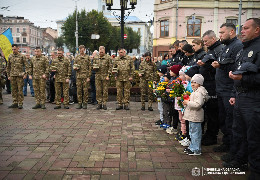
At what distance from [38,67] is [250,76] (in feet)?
24.3

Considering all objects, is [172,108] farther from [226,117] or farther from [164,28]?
[164,28]

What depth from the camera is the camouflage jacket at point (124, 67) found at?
840 centimetres

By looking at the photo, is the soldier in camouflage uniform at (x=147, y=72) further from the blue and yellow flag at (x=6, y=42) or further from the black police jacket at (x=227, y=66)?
the blue and yellow flag at (x=6, y=42)

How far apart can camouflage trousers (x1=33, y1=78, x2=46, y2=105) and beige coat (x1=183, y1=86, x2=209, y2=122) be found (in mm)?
6055

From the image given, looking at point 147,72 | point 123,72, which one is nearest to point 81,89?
point 123,72

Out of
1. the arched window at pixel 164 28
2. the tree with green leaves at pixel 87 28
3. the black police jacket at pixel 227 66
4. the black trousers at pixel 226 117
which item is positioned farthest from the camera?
the tree with green leaves at pixel 87 28

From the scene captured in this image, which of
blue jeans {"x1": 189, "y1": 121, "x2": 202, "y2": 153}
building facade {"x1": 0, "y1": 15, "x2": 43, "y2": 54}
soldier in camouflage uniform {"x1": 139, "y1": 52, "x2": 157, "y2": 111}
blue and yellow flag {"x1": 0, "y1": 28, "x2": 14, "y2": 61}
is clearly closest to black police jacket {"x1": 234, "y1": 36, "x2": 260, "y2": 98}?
blue jeans {"x1": 189, "y1": 121, "x2": 202, "y2": 153}

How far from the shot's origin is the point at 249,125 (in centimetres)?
314

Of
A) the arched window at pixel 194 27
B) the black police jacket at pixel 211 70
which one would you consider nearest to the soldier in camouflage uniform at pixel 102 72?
the black police jacket at pixel 211 70

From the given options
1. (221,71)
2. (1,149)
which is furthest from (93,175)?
(221,71)

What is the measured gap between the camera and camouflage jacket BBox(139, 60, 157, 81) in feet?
26.6

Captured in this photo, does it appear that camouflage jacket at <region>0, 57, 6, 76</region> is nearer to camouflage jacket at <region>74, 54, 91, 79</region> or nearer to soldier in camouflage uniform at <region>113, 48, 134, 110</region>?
camouflage jacket at <region>74, 54, 91, 79</region>

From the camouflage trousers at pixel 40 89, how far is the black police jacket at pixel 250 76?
279 inches

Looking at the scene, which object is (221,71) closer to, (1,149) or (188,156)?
(188,156)
